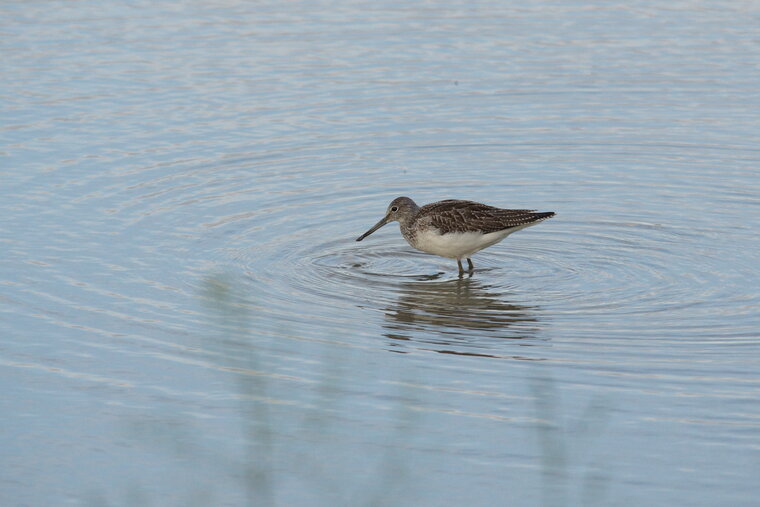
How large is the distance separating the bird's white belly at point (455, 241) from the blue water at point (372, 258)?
0.30m

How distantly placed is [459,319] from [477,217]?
1.85m

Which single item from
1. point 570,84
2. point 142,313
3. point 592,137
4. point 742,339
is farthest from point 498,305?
point 570,84

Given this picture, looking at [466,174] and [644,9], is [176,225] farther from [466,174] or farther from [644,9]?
[644,9]

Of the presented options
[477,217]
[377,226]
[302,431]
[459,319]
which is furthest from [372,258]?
[302,431]

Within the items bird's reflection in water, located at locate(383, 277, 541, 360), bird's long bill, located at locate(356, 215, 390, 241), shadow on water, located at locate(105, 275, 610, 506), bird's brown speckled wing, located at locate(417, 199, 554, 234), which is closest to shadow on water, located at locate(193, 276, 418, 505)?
shadow on water, located at locate(105, 275, 610, 506)

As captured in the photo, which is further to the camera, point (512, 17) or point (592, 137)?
point (512, 17)

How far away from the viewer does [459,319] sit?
11.8 m

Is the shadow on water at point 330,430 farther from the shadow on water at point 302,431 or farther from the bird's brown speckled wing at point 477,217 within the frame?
the bird's brown speckled wing at point 477,217

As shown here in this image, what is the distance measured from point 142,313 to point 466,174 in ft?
18.6

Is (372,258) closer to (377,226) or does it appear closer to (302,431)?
(377,226)

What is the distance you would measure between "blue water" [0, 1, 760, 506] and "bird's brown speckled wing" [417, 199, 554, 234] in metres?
0.50

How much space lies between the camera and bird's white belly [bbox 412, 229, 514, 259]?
1321 cm

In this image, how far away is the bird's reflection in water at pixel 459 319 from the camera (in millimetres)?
10945

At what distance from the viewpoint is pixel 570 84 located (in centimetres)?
1939
